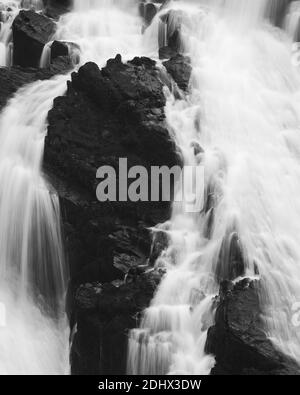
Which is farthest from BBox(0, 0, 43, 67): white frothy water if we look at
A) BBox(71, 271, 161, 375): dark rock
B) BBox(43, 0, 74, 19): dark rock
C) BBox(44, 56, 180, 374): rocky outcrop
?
BBox(71, 271, 161, 375): dark rock

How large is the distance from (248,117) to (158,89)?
3.00 m

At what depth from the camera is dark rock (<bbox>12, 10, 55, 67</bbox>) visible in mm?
23719

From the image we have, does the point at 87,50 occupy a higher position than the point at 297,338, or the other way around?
the point at 87,50

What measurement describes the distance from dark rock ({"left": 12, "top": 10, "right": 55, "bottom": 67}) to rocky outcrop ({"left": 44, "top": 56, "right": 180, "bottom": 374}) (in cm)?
371

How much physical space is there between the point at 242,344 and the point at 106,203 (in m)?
5.15

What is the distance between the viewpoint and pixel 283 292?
661 inches

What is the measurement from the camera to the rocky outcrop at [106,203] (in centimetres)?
1702

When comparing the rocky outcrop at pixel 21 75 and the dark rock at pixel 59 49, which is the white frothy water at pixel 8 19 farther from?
→ the dark rock at pixel 59 49

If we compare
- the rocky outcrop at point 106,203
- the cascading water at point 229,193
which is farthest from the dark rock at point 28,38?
the cascading water at point 229,193

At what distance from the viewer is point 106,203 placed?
60.7ft
